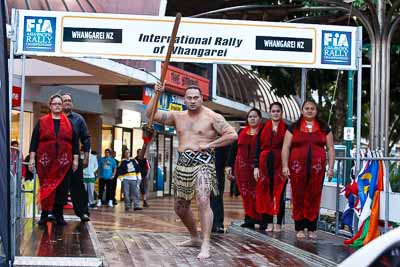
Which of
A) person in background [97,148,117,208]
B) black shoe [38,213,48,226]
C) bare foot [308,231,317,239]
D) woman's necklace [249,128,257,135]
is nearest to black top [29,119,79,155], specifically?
black shoe [38,213,48,226]

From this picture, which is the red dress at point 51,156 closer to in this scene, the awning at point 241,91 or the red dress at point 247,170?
the red dress at point 247,170

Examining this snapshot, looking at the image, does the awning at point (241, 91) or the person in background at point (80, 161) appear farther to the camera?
the awning at point (241, 91)

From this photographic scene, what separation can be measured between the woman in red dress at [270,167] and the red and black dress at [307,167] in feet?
2.11

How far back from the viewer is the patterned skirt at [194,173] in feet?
26.4

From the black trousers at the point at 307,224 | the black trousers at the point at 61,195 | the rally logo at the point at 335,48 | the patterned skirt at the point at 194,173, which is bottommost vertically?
the black trousers at the point at 307,224

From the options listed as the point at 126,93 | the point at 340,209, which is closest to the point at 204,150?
the point at 340,209

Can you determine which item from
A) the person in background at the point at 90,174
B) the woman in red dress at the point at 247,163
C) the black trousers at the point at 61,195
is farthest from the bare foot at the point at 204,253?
the person in background at the point at 90,174

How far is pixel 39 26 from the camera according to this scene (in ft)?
30.9

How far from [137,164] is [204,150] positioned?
42.3ft

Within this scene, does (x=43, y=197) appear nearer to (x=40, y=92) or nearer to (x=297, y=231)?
(x=297, y=231)

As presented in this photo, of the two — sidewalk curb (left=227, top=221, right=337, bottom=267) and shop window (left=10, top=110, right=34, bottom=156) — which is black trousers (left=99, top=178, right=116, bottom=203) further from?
sidewalk curb (left=227, top=221, right=337, bottom=267)

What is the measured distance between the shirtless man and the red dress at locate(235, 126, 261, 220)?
2755 millimetres

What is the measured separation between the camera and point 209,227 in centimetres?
804

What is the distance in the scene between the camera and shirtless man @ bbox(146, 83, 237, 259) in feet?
26.4
